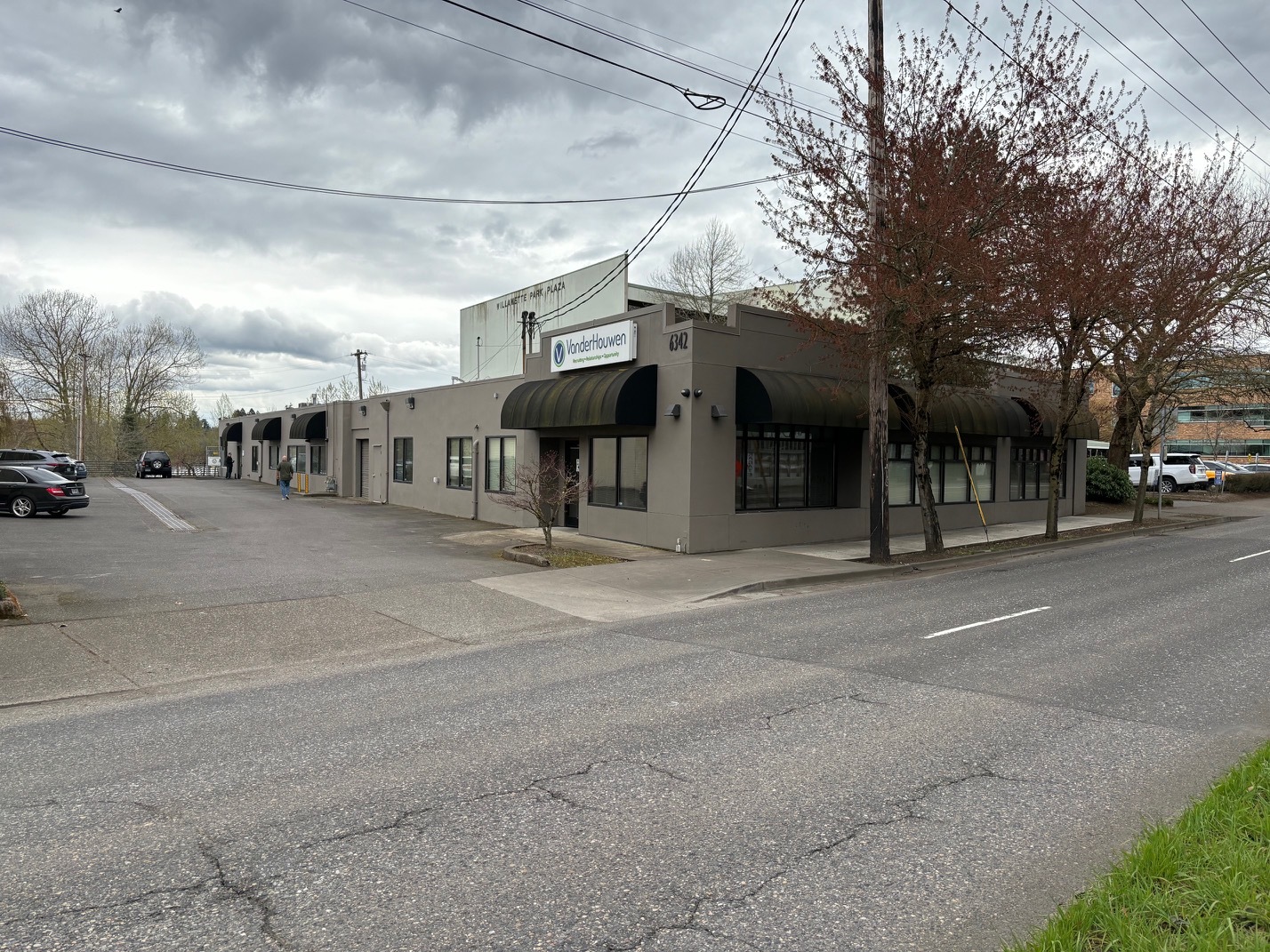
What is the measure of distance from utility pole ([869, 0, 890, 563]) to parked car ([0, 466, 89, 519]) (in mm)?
21054

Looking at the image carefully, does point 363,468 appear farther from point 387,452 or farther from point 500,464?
point 500,464

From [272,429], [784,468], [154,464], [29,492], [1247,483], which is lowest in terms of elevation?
[29,492]

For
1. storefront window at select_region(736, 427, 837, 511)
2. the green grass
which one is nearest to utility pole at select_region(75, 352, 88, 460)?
storefront window at select_region(736, 427, 837, 511)

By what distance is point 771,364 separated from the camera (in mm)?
17859

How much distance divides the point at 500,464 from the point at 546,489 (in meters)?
5.07

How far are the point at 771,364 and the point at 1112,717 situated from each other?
12.5 m

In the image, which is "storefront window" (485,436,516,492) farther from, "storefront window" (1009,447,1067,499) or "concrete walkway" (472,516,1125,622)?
"storefront window" (1009,447,1067,499)

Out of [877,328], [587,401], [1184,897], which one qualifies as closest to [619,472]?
[587,401]

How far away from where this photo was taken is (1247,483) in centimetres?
4091

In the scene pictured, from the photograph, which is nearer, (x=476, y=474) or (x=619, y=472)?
(x=619, y=472)

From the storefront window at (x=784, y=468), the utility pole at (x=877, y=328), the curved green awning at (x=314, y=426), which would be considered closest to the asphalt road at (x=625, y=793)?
the utility pole at (x=877, y=328)

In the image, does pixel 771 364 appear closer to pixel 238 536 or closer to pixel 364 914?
pixel 238 536

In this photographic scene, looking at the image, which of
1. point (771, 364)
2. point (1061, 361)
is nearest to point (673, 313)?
point (771, 364)

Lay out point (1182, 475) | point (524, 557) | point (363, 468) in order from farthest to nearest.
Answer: point (1182, 475) < point (363, 468) < point (524, 557)
